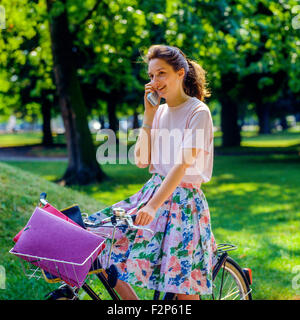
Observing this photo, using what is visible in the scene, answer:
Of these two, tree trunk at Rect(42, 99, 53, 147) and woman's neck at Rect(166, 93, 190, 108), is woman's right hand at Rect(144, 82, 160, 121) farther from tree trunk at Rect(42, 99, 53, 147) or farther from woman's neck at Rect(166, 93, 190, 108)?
tree trunk at Rect(42, 99, 53, 147)

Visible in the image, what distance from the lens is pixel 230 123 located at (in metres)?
29.7

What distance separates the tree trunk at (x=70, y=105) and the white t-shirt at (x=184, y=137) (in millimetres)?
11527

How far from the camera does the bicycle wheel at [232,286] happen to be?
10.7ft

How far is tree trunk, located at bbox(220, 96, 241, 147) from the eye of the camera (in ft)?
95.3

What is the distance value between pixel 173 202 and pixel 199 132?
0.42 m

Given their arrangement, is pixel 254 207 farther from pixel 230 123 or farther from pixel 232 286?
pixel 230 123

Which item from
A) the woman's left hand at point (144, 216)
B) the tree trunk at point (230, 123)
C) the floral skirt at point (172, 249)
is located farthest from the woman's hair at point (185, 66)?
the tree trunk at point (230, 123)

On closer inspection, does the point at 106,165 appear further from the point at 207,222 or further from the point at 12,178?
the point at 207,222

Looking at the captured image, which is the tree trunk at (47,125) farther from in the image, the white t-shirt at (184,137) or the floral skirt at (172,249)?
the floral skirt at (172,249)

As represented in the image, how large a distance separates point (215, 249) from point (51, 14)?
10739 mm

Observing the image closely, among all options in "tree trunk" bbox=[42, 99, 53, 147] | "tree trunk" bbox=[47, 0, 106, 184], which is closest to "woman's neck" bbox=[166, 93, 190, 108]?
"tree trunk" bbox=[47, 0, 106, 184]

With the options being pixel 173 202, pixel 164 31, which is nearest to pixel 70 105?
pixel 164 31
